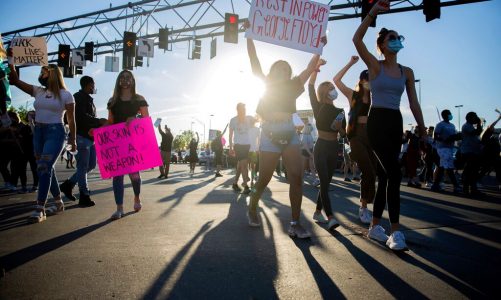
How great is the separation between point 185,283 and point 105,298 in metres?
0.49

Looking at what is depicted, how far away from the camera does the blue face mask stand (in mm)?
3467

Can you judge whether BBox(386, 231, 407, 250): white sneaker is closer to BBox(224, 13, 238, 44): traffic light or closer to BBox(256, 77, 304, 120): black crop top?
BBox(256, 77, 304, 120): black crop top

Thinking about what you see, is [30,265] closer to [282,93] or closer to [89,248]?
[89,248]

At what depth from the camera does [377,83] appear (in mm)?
3498

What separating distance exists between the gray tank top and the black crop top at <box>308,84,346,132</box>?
0.92m

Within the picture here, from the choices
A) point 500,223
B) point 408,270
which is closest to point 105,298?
point 408,270

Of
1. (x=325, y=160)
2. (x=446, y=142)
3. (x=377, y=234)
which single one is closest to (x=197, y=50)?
(x=446, y=142)

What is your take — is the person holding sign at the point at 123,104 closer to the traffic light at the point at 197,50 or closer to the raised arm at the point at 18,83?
the raised arm at the point at 18,83

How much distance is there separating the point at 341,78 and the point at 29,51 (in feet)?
15.2

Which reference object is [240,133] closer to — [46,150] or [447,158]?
[46,150]

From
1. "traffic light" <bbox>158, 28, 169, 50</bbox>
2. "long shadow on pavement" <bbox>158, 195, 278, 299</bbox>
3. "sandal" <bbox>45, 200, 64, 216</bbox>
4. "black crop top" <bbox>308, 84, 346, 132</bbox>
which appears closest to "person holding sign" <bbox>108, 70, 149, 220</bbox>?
"sandal" <bbox>45, 200, 64, 216</bbox>

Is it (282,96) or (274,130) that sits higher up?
(282,96)

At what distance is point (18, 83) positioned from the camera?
4207 millimetres

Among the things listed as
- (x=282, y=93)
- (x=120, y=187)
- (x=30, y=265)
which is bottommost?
(x=30, y=265)
